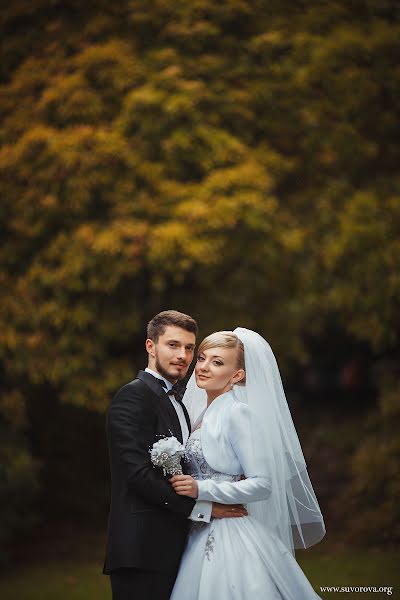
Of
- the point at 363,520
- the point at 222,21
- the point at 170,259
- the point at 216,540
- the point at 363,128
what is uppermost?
the point at 222,21

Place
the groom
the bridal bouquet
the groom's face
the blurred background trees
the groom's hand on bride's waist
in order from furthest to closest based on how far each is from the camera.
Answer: the blurred background trees, the groom's face, the groom's hand on bride's waist, the groom, the bridal bouquet

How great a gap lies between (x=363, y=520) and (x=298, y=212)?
3.91 m

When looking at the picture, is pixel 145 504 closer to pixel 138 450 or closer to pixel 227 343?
pixel 138 450

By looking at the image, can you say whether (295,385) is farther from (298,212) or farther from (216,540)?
(216,540)

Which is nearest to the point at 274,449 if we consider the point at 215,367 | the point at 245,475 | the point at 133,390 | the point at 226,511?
the point at 245,475

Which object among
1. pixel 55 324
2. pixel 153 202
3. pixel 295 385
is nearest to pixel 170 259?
pixel 153 202

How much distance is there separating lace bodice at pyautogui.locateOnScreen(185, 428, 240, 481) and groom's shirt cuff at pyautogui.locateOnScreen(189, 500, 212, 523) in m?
0.14

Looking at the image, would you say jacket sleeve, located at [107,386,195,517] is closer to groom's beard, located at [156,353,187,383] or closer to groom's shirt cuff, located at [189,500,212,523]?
groom's shirt cuff, located at [189,500,212,523]

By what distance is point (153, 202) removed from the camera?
8539 mm

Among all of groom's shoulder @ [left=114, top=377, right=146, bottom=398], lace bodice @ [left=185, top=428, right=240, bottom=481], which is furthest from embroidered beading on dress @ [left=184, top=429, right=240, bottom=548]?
groom's shoulder @ [left=114, top=377, right=146, bottom=398]

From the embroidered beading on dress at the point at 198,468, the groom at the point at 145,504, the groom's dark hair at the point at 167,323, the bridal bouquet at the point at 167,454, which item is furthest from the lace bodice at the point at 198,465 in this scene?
the groom's dark hair at the point at 167,323

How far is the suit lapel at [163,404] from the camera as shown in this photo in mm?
3621

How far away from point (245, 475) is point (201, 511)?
0.88 ft

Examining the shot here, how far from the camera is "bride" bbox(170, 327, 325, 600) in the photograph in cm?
346
